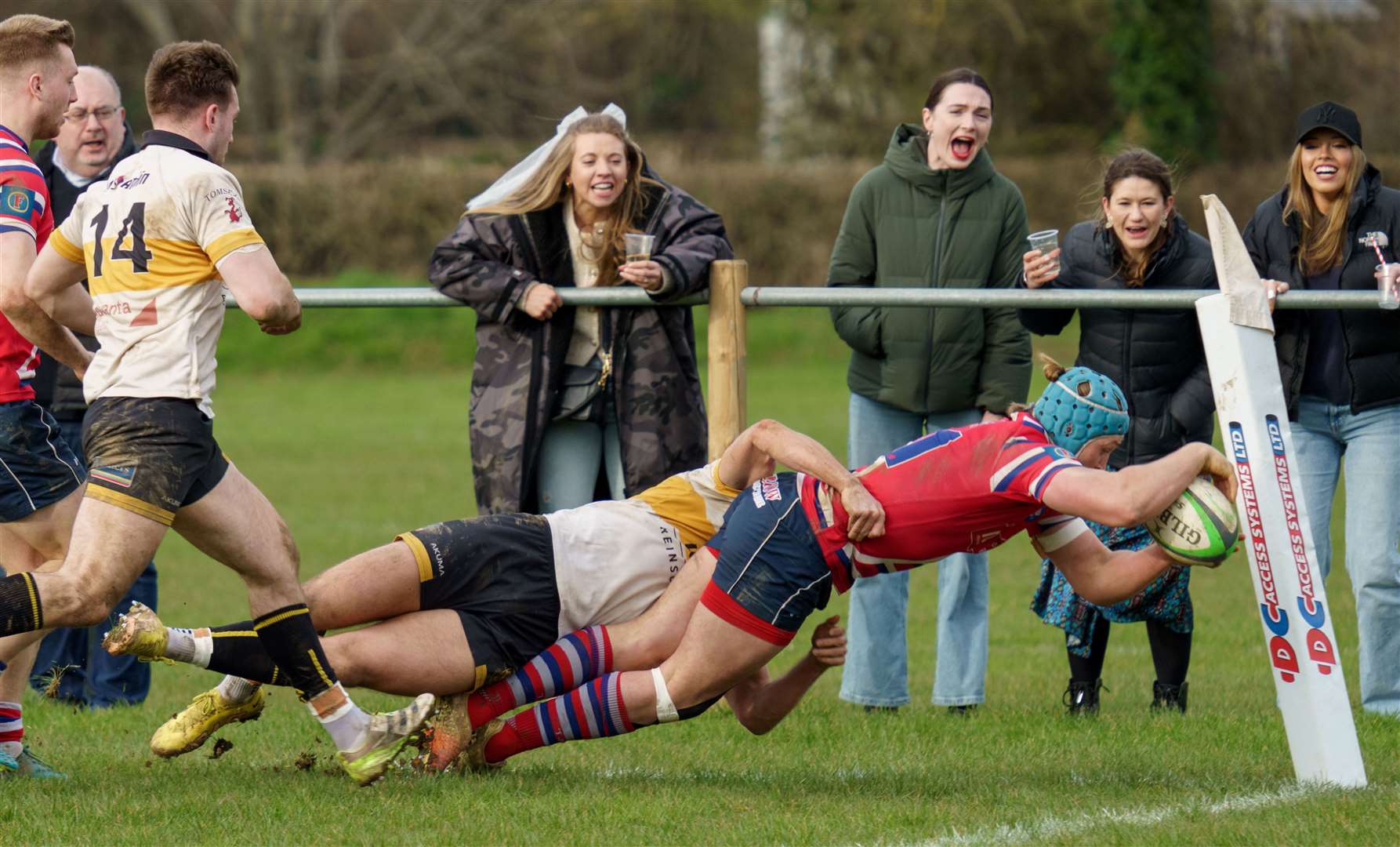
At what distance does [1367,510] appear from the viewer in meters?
6.75

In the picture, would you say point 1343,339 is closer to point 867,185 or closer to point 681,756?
point 867,185

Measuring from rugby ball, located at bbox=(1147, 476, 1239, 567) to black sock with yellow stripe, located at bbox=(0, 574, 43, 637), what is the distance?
319 cm

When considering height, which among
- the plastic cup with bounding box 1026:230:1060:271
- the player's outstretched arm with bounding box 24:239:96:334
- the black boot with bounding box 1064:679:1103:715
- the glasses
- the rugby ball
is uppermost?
the glasses

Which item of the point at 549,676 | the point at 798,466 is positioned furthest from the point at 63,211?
the point at 798,466

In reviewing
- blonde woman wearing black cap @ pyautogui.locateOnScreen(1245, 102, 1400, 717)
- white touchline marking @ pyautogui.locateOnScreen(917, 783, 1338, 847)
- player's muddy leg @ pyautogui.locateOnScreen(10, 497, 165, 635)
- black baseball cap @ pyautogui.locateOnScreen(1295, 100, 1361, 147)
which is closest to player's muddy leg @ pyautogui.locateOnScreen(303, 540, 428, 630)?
player's muddy leg @ pyautogui.locateOnScreen(10, 497, 165, 635)

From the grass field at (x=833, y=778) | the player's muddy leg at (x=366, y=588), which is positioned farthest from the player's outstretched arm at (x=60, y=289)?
the grass field at (x=833, y=778)

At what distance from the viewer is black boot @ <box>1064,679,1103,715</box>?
23.2 feet

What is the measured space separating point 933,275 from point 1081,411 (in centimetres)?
200

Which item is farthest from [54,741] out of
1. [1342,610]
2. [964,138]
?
[1342,610]

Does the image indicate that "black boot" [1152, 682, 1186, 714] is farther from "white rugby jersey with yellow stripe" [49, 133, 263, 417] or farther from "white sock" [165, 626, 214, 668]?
"white rugby jersey with yellow stripe" [49, 133, 263, 417]

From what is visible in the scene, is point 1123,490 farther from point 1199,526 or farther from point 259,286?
point 259,286

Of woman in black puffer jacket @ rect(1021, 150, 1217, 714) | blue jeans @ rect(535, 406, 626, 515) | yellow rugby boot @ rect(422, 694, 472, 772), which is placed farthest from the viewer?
blue jeans @ rect(535, 406, 626, 515)

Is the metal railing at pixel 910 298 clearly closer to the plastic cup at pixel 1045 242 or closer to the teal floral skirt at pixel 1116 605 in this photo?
the plastic cup at pixel 1045 242

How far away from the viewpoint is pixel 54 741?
257 inches
